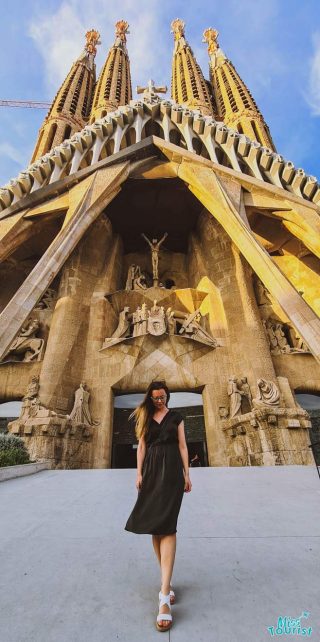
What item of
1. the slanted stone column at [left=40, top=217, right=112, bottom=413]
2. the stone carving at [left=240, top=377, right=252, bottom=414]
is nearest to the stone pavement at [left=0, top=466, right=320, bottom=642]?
the stone carving at [left=240, top=377, right=252, bottom=414]

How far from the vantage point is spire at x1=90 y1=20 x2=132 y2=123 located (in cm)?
2769

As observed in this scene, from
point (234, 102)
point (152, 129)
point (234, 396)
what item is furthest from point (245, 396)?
point (234, 102)

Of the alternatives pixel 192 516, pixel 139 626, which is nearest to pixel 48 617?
pixel 139 626

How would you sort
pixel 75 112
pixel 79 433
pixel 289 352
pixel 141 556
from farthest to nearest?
pixel 75 112 → pixel 289 352 → pixel 79 433 → pixel 141 556

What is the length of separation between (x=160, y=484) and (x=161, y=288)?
11.9 meters

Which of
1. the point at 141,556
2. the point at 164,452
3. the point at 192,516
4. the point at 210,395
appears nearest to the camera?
the point at 164,452

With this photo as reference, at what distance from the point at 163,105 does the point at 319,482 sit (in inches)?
645

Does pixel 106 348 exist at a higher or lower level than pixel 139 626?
higher

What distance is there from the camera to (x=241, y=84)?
29.4 metres

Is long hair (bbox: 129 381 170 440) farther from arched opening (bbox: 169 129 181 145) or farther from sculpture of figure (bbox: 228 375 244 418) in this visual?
arched opening (bbox: 169 129 181 145)

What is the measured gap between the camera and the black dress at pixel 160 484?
1.36m

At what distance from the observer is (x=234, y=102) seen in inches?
1094

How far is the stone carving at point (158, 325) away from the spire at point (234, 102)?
18.4m

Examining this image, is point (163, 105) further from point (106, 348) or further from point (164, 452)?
point (164, 452)
